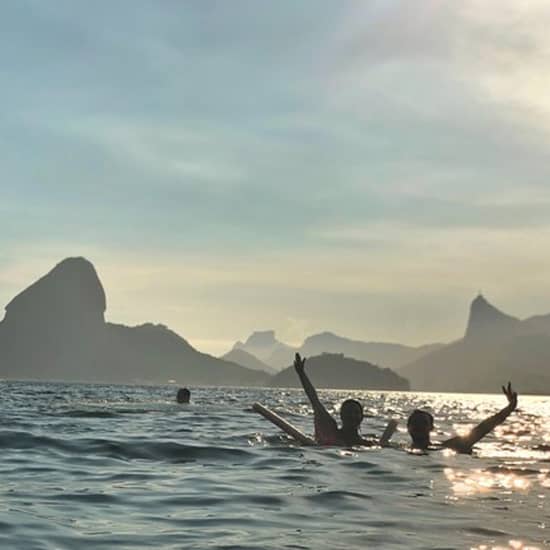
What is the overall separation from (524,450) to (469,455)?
4.42 metres

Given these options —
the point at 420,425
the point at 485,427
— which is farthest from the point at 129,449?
the point at 485,427

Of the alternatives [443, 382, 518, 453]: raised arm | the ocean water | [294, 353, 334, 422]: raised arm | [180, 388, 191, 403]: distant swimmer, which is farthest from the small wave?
[180, 388, 191, 403]: distant swimmer

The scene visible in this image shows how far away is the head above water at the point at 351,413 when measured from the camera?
14.9 m

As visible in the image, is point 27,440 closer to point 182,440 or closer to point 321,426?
point 182,440

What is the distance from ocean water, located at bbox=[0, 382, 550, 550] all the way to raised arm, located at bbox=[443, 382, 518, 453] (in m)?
0.51

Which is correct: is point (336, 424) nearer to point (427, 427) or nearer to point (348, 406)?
point (348, 406)

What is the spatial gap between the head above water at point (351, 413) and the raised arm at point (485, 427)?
8.56 ft

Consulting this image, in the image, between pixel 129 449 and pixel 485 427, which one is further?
pixel 129 449

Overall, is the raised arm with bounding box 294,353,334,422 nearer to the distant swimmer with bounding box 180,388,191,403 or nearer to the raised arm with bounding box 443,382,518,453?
the raised arm with bounding box 443,382,518,453

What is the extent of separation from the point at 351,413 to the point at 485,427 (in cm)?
305

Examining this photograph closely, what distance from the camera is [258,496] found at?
36.6 feet

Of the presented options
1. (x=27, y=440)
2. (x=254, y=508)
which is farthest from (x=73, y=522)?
(x=27, y=440)

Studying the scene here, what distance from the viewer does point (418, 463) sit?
15.4 meters

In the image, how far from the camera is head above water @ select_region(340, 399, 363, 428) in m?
14.9
